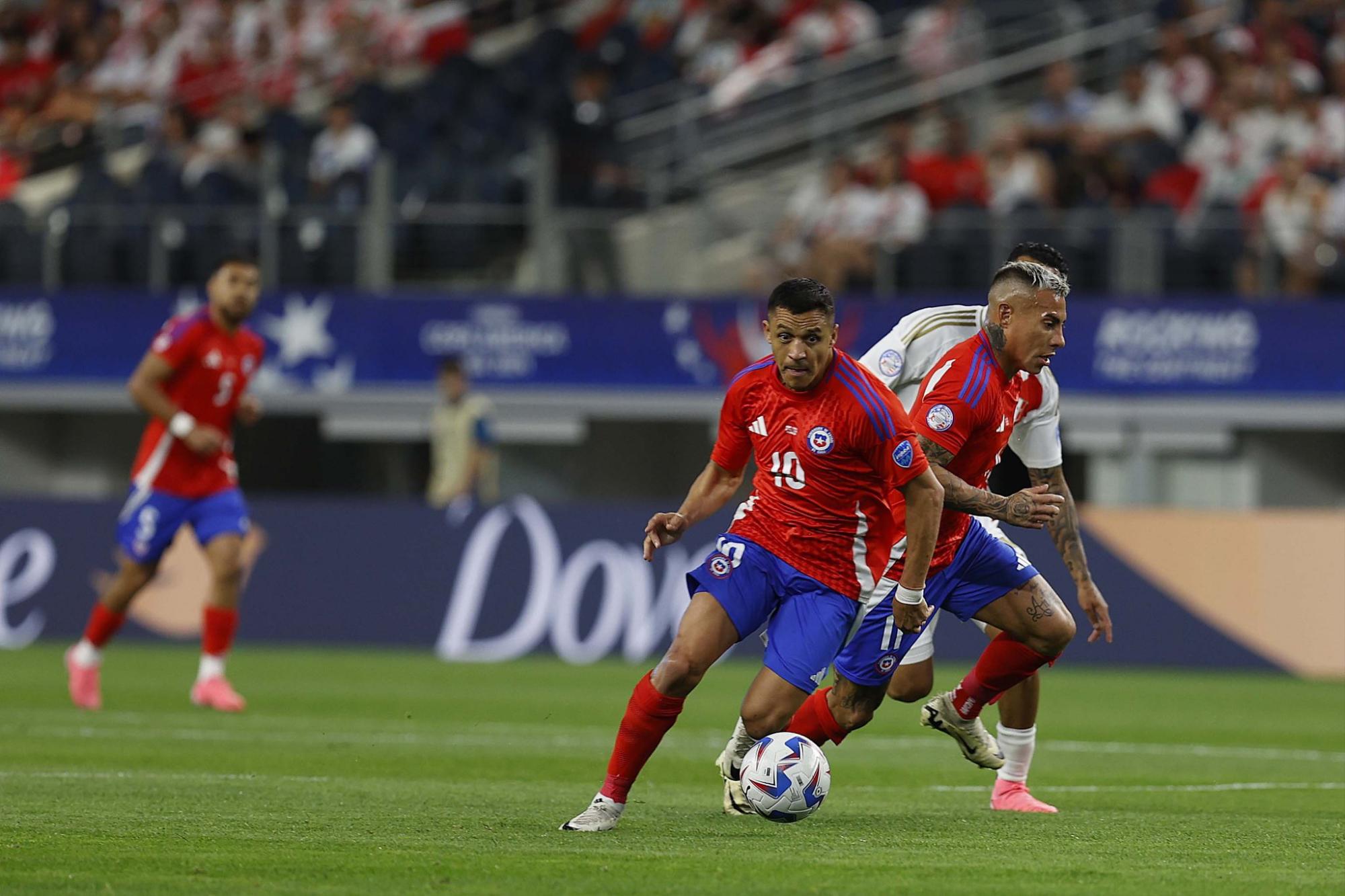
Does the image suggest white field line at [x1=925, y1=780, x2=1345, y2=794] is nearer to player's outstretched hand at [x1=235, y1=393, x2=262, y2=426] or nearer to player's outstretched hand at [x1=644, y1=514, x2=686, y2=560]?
player's outstretched hand at [x1=644, y1=514, x2=686, y2=560]

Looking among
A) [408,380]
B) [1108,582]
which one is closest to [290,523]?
[408,380]

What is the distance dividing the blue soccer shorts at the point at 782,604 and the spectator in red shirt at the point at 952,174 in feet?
42.8

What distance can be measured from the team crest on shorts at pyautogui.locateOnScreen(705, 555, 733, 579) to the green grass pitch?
0.96 m

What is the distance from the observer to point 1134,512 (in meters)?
17.7

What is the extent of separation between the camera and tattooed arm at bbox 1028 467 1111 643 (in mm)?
8598

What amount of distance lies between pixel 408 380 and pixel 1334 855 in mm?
15628

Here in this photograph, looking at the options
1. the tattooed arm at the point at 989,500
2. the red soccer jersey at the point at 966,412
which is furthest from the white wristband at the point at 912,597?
the tattooed arm at the point at 989,500

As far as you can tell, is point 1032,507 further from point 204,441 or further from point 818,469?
point 204,441

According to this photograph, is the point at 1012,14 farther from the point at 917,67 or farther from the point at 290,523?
the point at 290,523

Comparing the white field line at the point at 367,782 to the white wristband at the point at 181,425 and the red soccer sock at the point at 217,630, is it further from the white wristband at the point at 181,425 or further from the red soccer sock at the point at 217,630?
the white wristband at the point at 181,425

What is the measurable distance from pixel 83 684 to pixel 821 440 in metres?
7.01

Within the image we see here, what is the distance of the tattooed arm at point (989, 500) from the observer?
763 cm

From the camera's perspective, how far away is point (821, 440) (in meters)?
7.78

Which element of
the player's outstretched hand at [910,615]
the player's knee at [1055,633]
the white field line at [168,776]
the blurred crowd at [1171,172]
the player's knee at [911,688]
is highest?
the blurred crowd at [1171,172]
